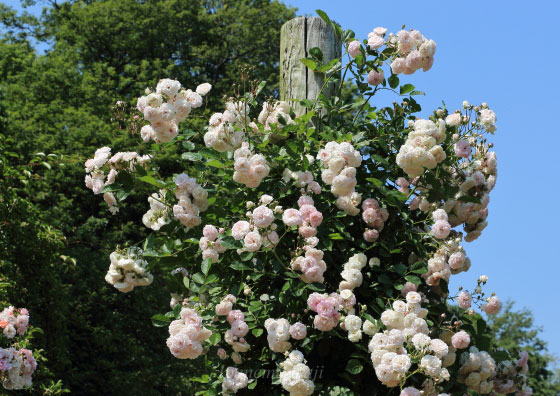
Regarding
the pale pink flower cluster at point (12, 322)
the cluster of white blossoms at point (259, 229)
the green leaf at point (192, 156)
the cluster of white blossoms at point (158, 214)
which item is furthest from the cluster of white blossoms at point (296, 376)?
the pale pink flower cluster at point (12, 322)

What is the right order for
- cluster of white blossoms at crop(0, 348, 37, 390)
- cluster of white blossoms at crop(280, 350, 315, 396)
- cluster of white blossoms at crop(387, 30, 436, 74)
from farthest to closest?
cluster of white blossoms at crop(0, 348, 37, 390) → cluster of white blossoms at crop(387, 30, 436, 74) → cluster of white blossoms at crop(280, 350, 315, 396)

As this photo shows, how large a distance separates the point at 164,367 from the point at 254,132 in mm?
8128

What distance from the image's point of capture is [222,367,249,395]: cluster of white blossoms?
296 cm

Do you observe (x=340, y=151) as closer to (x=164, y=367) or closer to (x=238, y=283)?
(x=238, y=283)

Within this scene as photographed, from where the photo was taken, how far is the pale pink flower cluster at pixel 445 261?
3.07 meters

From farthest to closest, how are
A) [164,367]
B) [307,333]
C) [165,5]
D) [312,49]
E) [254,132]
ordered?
[165,5]
[164,367]
[312,49]
[254,132]
[307,333]

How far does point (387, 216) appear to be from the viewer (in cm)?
312

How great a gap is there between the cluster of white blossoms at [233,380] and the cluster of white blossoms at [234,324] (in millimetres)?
107

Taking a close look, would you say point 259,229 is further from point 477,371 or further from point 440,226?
point 477,371

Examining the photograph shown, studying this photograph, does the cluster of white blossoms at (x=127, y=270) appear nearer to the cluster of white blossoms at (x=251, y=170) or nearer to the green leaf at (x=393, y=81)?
the cluster of white blossoms at (x=251, y=170)

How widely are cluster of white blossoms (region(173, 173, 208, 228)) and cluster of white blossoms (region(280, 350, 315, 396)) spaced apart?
733 millimetres

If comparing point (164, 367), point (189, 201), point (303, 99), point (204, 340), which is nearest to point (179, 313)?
point (204, 340)

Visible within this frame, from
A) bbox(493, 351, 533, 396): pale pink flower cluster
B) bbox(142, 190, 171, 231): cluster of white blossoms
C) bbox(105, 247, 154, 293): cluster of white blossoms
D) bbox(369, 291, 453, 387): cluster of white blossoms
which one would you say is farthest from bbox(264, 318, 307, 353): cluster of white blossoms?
bbox(493, 351, 533, 396): pale pink flower cluster

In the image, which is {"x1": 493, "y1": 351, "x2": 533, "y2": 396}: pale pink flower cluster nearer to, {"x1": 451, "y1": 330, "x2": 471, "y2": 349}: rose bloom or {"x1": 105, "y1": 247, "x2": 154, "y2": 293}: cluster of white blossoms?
{"x1": 451, "y1": 330, "x2": 471, "y2": 349}: rose bloom
